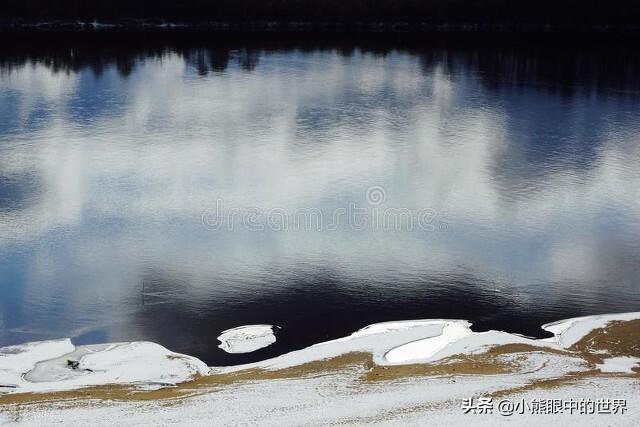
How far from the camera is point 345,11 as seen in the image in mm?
67250

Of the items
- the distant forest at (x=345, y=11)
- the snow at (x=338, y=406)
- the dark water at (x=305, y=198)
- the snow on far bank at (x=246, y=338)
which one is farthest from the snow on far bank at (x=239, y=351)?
the distant forest at (x=345, y=11)

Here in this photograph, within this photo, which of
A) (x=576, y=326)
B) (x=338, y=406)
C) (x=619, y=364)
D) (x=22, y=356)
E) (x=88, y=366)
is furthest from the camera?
(x=576, y=326)

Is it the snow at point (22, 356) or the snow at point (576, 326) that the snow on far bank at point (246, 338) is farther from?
the snow at point (576, 326)

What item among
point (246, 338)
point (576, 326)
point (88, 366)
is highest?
point (88, 366)

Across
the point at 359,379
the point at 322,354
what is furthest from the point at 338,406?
the point at 322,354

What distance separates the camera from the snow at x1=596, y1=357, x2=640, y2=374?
1670 centimetres

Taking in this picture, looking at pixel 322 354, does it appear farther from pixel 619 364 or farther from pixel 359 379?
pixel 619 364

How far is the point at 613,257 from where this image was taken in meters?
23.3

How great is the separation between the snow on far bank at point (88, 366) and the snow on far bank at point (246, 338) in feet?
3.06

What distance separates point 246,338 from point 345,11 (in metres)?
52.0

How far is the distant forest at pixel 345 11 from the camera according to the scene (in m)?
62.4

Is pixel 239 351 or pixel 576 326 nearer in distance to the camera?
pixel 239 351

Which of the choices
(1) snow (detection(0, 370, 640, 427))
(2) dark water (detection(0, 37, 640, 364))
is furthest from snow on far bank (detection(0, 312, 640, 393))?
(1) snow (detection(0, 370, 640, 427))

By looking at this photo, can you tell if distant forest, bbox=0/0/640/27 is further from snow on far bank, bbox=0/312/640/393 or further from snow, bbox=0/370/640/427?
snow, bbox=0/370/640/427
